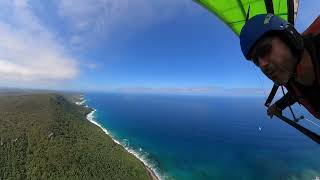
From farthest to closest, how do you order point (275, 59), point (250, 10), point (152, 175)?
1. point (152, 175)
2. point (250, 10)
3. point (275, 59)

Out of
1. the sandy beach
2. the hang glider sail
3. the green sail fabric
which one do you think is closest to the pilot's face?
the hang glider sail

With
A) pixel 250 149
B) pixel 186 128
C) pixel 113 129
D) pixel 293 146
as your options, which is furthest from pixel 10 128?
pixel 293 146

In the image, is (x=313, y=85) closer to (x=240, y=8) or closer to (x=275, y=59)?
(x=275, y=59)

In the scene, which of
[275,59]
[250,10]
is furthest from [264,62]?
[250,10]

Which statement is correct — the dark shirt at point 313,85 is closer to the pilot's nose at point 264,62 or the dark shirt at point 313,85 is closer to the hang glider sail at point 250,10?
the pilot's nose at point 264,62

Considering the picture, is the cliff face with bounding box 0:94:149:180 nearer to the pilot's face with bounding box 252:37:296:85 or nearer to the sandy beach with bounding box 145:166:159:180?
the sandy beach with bounding box 145:166:159:180

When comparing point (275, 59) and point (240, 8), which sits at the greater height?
point (240, 8)
